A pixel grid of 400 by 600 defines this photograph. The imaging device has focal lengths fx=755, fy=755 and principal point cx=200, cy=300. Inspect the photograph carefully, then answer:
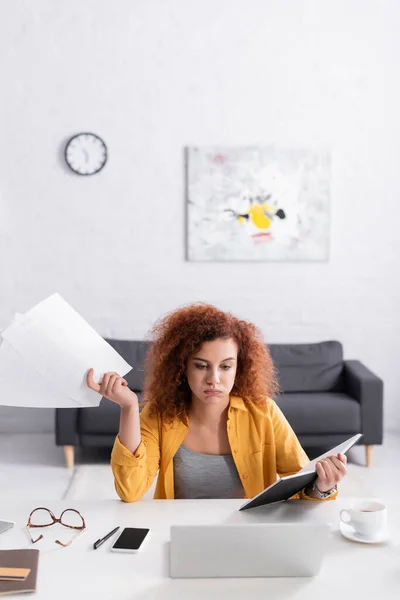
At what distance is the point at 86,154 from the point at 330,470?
3401 millimetres

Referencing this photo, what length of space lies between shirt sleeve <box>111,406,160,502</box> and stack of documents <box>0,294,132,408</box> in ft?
0.76

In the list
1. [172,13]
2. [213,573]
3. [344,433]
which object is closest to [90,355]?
[213,573]

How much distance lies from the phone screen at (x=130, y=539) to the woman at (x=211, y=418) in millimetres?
343

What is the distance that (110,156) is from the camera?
15.3 ft

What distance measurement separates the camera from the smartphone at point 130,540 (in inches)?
56.3

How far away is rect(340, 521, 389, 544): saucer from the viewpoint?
147cm

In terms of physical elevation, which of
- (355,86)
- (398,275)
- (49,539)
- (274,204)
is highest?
(355,86)

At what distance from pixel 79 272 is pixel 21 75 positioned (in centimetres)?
125

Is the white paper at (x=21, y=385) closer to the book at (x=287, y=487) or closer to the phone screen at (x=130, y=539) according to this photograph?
the phone screen at (x=130, y=539)

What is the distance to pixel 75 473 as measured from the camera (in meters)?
3.93

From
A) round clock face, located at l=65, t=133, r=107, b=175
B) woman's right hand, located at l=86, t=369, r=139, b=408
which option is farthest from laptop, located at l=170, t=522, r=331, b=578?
round clock face, located at l=65, t=133, r=107, b=175

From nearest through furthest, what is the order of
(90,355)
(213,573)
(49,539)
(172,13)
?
(213,573), (49,539), (90,355), (172,13)

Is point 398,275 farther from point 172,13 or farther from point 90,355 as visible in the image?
point 90,355


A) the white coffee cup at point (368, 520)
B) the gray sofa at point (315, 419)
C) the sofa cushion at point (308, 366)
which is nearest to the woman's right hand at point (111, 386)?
the white coffee cup at point (368, 520)
